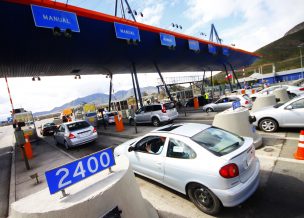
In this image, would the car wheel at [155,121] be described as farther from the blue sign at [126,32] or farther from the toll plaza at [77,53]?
the blue sign at [126,32]

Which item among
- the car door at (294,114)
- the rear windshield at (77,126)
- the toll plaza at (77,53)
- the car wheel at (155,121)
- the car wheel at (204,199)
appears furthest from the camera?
the car wheel at (155,121)

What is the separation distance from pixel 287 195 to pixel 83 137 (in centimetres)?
997

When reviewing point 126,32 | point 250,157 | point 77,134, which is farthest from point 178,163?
point 126,32

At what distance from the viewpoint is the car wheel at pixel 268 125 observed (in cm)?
802

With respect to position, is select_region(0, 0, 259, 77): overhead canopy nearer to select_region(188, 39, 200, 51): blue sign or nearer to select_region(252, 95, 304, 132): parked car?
select_region(188, 39, 200, 51): blue sign

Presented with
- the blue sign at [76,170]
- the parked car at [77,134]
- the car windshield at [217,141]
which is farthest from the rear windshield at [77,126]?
the blue sign at [76,170]

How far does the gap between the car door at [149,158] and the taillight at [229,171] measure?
145 cm

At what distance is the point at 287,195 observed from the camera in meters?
3.91

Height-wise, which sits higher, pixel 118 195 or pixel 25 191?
pixel 118 195

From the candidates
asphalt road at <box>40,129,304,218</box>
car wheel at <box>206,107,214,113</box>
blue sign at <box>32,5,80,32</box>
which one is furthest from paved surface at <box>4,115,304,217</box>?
car wheel at <box>206,107,214,113</box>

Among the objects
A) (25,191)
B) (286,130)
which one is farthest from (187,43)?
(25,191)

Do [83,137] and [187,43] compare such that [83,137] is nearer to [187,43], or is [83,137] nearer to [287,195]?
[287,195]

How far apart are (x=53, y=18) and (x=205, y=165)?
10.3 metres

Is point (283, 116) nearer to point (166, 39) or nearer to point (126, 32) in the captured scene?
point (126, 32)
